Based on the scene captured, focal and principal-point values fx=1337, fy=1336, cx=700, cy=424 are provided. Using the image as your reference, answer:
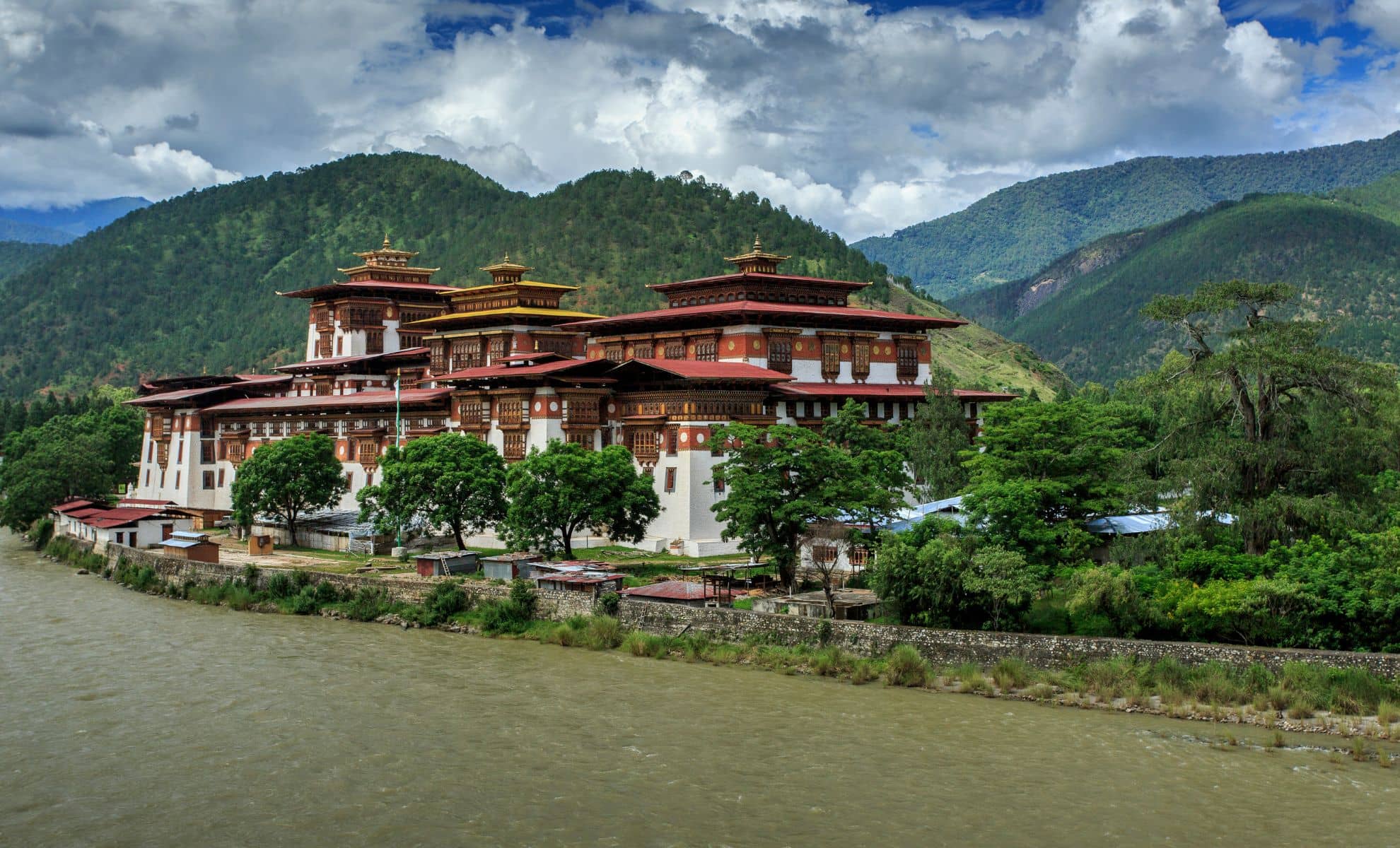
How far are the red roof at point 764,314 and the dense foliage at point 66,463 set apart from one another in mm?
30950

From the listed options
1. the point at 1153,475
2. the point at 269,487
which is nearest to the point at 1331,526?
the point at 1153,475

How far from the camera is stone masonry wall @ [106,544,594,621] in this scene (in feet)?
144

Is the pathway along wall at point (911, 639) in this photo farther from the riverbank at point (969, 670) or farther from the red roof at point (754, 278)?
the red roof at point (754, 278)

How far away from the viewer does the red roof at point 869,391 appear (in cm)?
5941

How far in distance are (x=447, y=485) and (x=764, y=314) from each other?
18.2m

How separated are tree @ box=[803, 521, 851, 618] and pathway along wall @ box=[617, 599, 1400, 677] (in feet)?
6.46

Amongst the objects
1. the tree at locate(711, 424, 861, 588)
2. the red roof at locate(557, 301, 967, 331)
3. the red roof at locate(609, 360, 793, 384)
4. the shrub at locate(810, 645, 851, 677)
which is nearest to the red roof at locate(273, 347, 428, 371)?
the red roof at locate(557, 301, 967, 331)

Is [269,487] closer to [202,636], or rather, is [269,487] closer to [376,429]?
[376,429]

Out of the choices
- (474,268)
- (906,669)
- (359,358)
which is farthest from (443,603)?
(474,268)

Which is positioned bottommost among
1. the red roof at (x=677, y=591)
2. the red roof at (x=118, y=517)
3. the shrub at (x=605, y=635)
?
the shrub at (x=605, y=635)

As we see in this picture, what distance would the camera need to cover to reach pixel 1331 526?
3556cm

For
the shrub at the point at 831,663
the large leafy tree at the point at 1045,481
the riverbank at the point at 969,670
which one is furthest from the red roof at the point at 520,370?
the shrub at the point at 831,663

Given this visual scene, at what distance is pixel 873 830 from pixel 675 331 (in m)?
41.3

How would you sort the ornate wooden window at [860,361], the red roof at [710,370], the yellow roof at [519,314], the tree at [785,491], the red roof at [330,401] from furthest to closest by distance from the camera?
1. the yellow roof at [519,314]
2. the red roof at [330,401]
3. the ornate wooden window at [860,361]
4. the red roof at [710,370]
5. the tree at [785,491]
